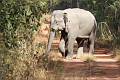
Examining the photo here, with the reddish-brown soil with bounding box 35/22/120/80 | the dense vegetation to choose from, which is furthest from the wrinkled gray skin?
the dense vegetation

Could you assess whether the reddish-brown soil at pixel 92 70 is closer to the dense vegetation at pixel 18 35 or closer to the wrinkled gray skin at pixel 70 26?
the wrinkled gray skin at pixel 70 26

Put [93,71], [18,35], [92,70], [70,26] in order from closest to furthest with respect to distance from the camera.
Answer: [18,35]
[92,70]
[93,71]
[70,26]

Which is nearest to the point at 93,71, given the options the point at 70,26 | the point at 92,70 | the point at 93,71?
the point at 93,71

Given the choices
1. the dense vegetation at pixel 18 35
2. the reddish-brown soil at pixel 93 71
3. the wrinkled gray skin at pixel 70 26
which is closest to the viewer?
the dense vegetation at pixel 18 35

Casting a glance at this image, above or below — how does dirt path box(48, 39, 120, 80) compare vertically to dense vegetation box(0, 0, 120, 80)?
below

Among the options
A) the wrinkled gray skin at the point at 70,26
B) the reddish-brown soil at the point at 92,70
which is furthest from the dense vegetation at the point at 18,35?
the wrinkled gray skin at the point at 70,26

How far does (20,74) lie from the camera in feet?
24.7

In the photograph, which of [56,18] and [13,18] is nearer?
[13,18]

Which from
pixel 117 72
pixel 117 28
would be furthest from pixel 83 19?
pixel 117 28

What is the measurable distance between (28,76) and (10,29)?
4.21 feet

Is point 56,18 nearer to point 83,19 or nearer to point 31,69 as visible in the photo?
point 83,19

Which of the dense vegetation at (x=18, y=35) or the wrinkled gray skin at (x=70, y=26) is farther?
the wrinkled gray skin at (x=70, y=26)

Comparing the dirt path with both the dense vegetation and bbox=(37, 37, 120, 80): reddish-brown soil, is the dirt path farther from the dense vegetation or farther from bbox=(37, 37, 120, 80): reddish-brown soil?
the dense vegetation

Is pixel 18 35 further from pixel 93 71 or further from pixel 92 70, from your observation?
pixel 93 71
